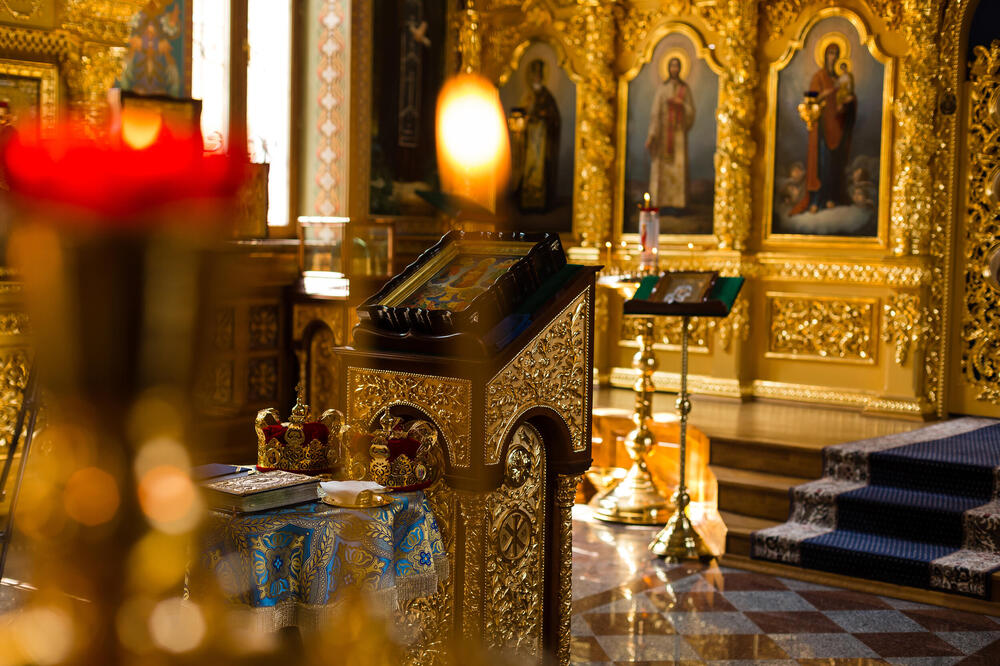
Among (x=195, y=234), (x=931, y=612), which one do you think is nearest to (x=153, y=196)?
(x=195, y=234)

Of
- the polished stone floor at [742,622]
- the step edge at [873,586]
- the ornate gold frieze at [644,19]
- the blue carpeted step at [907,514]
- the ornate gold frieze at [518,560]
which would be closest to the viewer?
the ornate gold frieze at [518,560]

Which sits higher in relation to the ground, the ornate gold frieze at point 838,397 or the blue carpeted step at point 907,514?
the ornate gold frieze at point 838,397

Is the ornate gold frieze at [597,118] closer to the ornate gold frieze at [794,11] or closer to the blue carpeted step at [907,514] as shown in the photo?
the ornate gold frieze at [794,11]

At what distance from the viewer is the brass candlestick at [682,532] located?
19.2 ft

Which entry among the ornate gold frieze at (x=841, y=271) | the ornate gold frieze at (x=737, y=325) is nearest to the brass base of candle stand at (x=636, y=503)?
the ornate gold frieze at (x=737, y=325)

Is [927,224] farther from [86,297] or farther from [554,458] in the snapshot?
[86,297]

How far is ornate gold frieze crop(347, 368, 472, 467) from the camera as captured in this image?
3197 millimetres

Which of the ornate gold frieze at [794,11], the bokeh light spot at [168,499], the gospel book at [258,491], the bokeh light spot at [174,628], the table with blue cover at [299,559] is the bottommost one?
the table with blue cover at [299,559]

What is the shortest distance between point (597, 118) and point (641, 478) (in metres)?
3.82

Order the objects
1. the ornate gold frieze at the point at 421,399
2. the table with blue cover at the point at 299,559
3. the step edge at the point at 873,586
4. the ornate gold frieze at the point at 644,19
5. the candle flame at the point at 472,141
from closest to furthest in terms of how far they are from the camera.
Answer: the table with blue cover at the point at 299,559
the ornate gold frieze at the point at 421,399
the step edge at the point at 873,586
the ornate gold frieze at the point at 644,19
the candle flame at the point at 472,141

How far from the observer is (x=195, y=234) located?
0.63m

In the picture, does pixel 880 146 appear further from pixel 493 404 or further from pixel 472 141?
pixel 493 404

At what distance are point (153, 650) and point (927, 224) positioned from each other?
811 cm

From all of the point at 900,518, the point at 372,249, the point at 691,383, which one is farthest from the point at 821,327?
the point at 372,249
